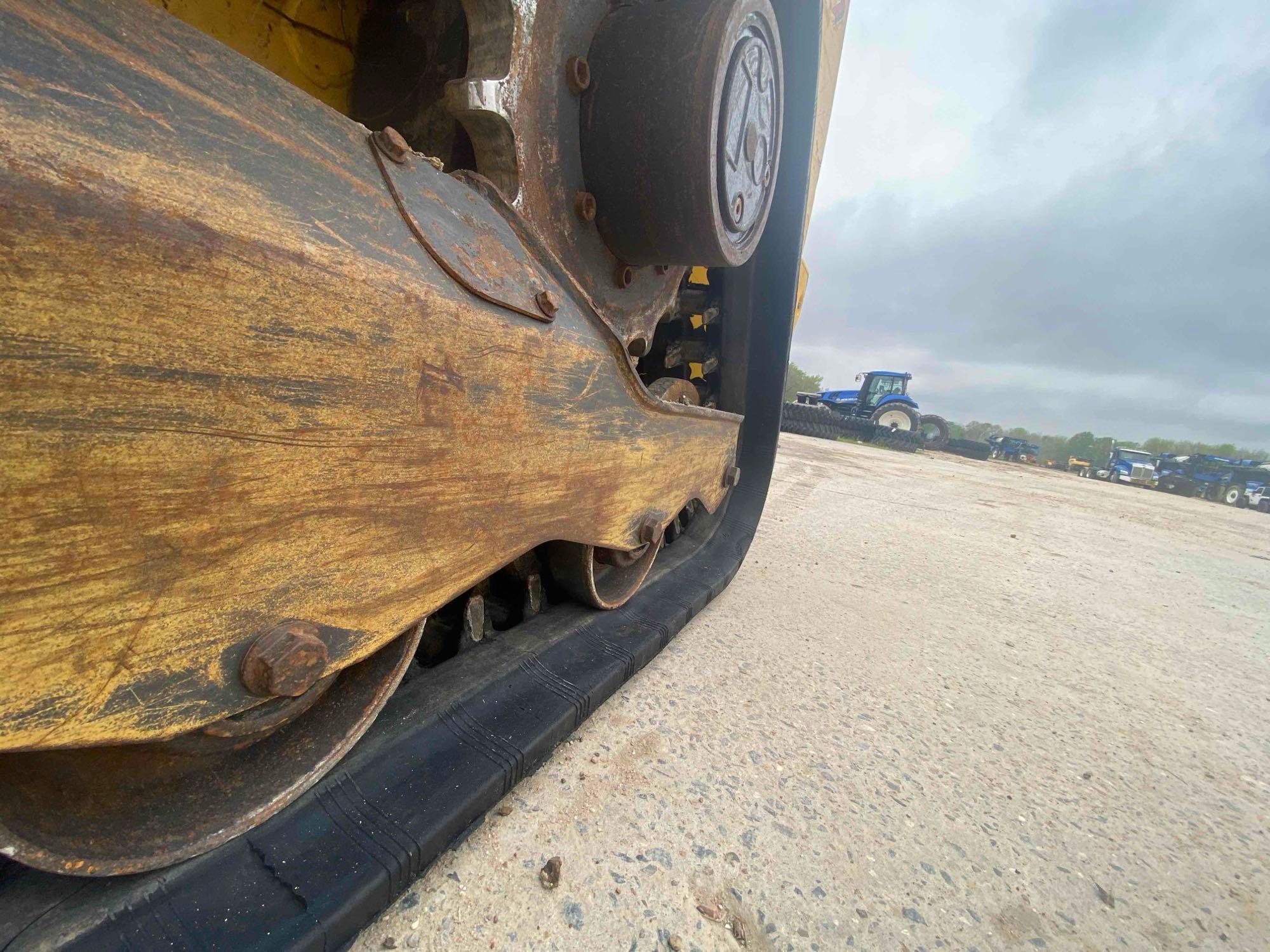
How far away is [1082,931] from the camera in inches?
29.4

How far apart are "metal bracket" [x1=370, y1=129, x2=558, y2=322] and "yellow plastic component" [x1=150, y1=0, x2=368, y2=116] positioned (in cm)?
34

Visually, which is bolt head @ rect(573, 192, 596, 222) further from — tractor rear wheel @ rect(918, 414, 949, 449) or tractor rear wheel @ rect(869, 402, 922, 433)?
tractor rear wheel @ rect(918, 414, 949, 449)

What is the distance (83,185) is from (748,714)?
116 centimetres

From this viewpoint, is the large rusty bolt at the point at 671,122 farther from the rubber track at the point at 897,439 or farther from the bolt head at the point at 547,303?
the rubber track at the point at 897,439

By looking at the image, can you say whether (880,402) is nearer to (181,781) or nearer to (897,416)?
(897,416)

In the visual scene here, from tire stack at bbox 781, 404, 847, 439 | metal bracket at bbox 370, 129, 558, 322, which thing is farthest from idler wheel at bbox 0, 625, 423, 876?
tire stack at bbox 781, 404, 847, 439

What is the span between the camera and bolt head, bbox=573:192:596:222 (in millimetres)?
1035

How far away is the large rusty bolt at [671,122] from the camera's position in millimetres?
958

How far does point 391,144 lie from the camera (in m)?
0.58

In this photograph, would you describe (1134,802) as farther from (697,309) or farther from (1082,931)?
(697,309)

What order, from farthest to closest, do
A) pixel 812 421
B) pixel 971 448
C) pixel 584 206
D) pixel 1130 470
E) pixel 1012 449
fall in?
pixel 1012 449, pixel 1130 470, pixel 971 448, pixel 812 421, pixel 584 206

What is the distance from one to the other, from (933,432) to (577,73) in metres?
21.8

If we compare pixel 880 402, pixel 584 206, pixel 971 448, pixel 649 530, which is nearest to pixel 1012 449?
pixel 971 448

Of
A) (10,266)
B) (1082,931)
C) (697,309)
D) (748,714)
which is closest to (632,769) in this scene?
(748,714)
